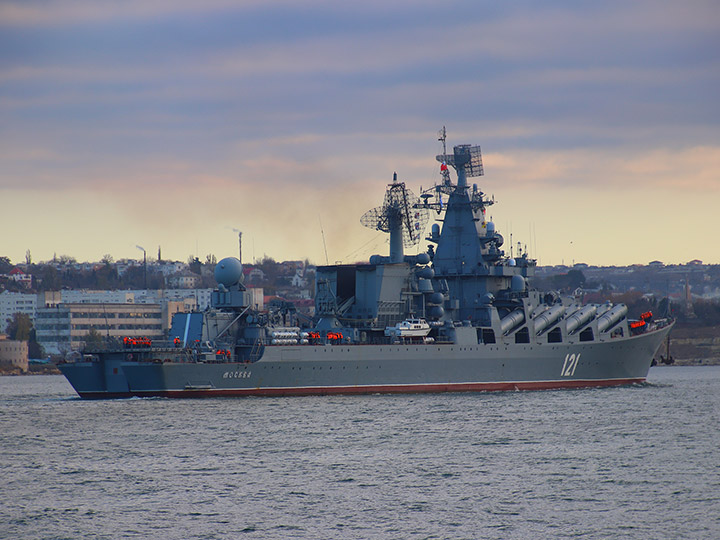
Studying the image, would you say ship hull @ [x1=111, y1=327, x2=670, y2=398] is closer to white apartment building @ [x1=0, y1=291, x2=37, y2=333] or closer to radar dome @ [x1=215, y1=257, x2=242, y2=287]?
radar dome @ [x1=215, y1=257, x2=242, y2=287]

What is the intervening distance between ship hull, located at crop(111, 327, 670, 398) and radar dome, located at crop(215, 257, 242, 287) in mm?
6928

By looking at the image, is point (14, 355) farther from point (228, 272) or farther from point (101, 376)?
point (101, 376)

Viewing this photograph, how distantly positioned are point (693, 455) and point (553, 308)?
28.5m

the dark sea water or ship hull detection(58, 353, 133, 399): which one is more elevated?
ship hull detection(58, 353, 133, 399)

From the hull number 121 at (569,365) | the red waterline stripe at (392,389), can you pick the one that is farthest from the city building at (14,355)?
the hull number 121 at (569,365)

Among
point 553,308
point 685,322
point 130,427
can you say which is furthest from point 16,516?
point 685,322

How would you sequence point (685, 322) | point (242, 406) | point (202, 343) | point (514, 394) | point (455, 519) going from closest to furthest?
point (455, 519)
point (242, 406)
point (202, 343)
point (514, 394)
point (685, 322)

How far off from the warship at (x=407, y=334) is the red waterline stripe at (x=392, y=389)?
0.07 m

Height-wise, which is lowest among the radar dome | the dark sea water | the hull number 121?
the dark sea water

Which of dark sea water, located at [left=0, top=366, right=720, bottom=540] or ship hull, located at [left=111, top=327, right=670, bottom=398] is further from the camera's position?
ship hull, located at [left=111, top=327, right=670, bottom=398]

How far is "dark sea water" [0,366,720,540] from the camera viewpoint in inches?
1091

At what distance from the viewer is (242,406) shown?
172 feet

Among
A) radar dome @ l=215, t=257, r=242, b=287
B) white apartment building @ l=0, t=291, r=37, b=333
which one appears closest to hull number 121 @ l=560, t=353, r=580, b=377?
radar dome @ l=215, t=257, r=242, b=287

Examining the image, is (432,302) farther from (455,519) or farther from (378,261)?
(455,519)
